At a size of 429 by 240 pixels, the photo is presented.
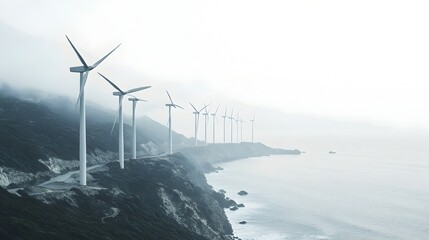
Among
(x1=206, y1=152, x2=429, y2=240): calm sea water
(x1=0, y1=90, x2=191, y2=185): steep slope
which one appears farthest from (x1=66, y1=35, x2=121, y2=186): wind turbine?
(x1=206, y1=152, x2=429, y2=240): calm sea water

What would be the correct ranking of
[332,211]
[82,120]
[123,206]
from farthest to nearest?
[332,211]
[82,120]
[123,206]

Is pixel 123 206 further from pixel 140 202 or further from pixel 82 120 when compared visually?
pixel 82 120

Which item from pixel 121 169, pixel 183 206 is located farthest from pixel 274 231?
pixel 121 169

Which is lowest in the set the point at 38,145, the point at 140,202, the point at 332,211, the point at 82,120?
the point at 332,211

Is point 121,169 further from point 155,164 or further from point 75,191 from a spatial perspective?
point 75,191

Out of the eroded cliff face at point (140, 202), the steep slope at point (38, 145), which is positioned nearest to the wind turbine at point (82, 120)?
the eroded cliff face at point (140, 202)

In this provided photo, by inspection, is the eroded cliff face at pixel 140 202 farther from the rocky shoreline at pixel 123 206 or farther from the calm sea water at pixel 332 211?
the calm sea water at pixel 332 211

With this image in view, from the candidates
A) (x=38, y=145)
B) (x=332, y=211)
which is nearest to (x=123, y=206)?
(x=38, y=145)

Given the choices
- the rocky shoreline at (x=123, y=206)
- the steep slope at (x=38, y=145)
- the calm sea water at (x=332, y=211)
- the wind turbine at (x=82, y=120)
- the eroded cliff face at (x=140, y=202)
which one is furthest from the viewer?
the calm sea water at (x=332, y=211)

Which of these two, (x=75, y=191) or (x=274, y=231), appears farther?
(x=274, y=231)
